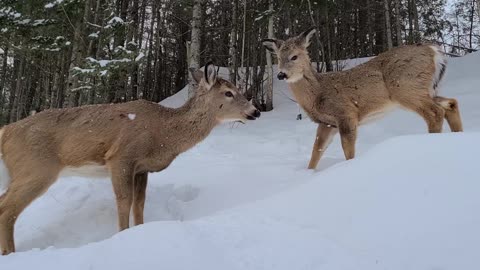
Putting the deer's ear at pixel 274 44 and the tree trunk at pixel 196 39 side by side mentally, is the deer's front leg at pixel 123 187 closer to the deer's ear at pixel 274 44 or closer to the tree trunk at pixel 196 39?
the deer's ear at pixel 274 44

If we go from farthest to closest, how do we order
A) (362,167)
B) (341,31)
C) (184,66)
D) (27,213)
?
(184,66), (341,31), (27,213), (362,167)

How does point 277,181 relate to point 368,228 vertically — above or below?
below

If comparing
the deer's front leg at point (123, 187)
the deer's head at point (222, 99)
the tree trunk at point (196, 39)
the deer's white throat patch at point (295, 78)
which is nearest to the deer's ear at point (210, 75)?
the deer's head at point (222, 99)

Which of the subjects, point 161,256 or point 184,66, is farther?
point 184,66

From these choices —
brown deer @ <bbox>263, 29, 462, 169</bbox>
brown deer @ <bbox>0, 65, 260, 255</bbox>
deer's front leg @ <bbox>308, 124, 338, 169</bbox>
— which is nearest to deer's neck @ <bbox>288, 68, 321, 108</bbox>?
brown deer @ <bbox>263, 29, 462, 169</bbox>

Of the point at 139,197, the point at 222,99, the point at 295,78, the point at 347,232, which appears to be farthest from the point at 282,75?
the point at 347,232

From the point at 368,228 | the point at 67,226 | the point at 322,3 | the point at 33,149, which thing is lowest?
the point at 67,226

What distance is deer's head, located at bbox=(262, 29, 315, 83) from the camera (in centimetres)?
749

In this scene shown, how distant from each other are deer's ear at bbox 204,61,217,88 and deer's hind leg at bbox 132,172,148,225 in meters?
1.43

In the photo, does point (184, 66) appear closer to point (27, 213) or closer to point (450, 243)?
point (27, 213)

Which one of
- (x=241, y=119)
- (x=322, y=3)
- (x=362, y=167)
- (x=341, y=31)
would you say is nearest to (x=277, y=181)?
(x=241, y=119)

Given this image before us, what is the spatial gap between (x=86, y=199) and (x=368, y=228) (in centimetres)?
401

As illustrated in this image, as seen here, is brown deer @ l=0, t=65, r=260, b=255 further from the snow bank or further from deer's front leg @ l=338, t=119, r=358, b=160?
deer's front leg @ l=338, t=119, r=358, b=160

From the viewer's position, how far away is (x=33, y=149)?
5.02 meters
